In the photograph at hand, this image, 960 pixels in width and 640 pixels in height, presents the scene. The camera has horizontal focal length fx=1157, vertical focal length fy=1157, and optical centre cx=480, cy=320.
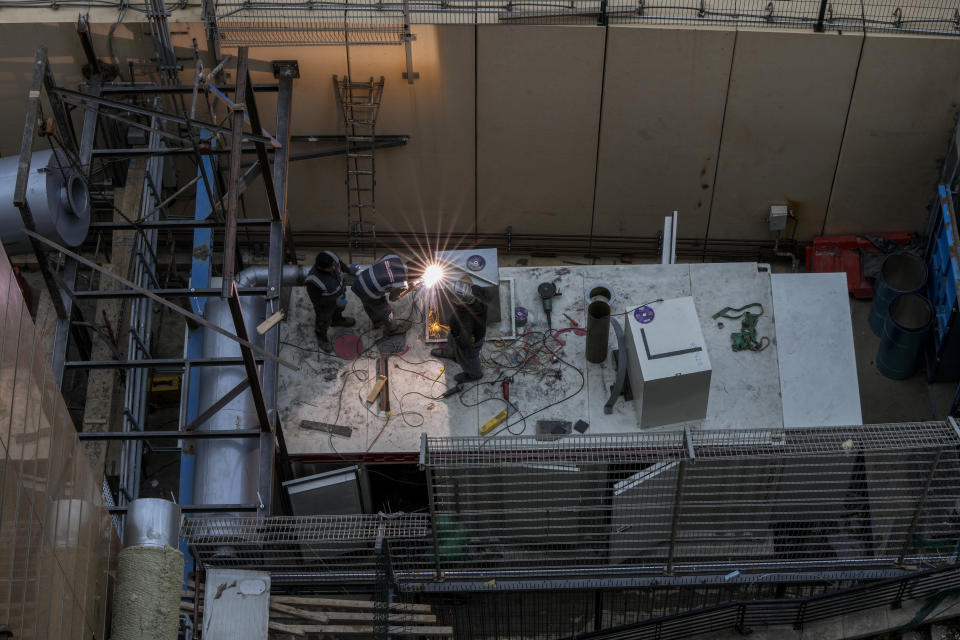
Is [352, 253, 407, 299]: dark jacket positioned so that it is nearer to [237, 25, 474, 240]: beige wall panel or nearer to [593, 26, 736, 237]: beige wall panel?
[237, 25, 474, 240]: beige wall panel

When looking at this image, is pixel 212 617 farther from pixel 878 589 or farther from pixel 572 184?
pixel 572 184

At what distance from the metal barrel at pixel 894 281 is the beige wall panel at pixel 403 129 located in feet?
20.6

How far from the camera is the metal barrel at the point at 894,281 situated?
16.7 metres

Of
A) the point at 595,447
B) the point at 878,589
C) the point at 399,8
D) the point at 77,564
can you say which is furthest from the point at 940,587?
the point at 399,8

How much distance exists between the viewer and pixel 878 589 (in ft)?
42.3

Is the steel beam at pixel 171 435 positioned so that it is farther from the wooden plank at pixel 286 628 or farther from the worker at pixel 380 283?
the wooden plank at pixel 286 628

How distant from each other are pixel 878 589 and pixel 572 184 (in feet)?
25.6

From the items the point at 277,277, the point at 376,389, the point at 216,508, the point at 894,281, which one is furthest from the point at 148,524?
the point at 894,281

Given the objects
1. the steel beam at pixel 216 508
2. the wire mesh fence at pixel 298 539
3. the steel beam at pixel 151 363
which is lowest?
the wire mesh fence at pixel 298 539

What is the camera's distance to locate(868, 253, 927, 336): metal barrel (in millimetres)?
16734

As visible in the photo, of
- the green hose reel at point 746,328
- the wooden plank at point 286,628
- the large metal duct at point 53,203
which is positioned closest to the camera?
the wooden plank at point 286,628

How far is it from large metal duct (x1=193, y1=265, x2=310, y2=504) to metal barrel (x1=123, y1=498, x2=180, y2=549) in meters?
3.32

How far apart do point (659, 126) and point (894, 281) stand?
4174 millimetres

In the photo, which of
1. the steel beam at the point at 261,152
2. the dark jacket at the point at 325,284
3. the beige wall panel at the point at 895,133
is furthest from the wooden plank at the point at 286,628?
the beige wall panel at the point at 895,133
